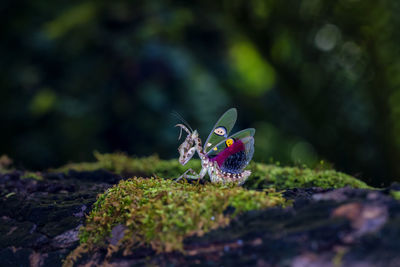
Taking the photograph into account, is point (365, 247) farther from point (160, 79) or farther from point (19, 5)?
point (19, 5)

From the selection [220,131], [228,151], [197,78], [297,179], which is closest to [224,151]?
[228,151]

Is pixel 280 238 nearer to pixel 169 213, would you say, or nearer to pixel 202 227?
pixel 202 227

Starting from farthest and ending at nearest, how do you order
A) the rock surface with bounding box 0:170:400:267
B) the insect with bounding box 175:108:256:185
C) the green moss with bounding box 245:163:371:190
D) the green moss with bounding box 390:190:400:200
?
the green moss with bounding box 245:163:371:190, the insect with bounding box 175:108:256:185, the green moss with bounding box 390:190:400:200, the rock surface with bounding box 0:170:400:267

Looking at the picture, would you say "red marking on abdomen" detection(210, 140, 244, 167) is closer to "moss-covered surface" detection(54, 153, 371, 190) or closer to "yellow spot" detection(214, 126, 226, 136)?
"yellow spot" detection(214, 126, 226, 136)

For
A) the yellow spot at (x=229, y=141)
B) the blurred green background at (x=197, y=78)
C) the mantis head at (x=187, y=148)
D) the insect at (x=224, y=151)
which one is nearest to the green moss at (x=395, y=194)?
the insect at (x=224, y=151)

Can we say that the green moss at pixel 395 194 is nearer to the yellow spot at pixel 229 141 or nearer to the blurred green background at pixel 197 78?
the yellow spot at pixel 229 141

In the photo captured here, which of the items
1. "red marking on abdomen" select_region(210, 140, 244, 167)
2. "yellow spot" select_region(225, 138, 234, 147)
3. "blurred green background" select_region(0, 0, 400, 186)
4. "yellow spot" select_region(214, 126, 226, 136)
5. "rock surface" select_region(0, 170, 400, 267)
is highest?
"blurred green background" select_region(0, 0, 400, 186)

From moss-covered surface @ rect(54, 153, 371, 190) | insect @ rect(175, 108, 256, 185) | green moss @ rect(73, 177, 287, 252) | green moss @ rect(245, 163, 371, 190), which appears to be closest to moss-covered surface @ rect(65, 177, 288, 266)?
green moss @ rect(73, 177, 287, 252)
